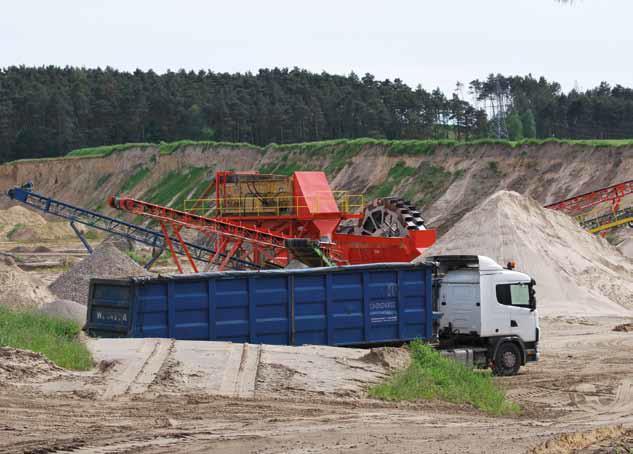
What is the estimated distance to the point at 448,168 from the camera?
66000mm

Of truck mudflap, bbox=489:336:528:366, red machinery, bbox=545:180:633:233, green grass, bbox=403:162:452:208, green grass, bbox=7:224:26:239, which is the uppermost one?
green grass, bbox=403:162:452:208

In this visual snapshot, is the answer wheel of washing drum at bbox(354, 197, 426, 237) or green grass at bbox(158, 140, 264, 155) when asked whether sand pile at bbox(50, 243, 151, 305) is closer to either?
wheel of washing drum at bbox(354, 197, 426, 237)

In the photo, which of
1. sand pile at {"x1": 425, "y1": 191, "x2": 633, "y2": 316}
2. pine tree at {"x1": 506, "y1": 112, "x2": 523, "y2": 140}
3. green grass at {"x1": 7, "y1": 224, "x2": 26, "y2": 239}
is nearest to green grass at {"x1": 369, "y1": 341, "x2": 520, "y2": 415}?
sand pile at {"x1": 425, "y1": 191, "x2": 633, "y2": 316}

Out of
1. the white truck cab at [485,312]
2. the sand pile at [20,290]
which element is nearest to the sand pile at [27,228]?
the sand pile at [20,290]

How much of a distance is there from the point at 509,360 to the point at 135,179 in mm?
77337

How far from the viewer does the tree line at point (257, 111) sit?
98.6 metres

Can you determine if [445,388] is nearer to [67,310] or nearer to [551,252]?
[67,310]

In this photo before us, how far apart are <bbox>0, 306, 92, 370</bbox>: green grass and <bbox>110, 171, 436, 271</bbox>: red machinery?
58.4 ft

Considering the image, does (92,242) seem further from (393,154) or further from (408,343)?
(408,343)

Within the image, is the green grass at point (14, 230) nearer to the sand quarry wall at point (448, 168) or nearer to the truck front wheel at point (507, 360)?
the sand quarry wall at point (448, 168)

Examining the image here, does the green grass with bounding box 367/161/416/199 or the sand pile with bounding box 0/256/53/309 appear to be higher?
the green grass with bounding box 367/161/416/199

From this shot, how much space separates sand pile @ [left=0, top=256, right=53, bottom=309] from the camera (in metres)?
25.5

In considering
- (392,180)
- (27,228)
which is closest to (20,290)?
(392,180)

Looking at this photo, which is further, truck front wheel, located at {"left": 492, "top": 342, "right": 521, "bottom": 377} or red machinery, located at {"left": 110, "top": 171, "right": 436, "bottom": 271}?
red machinery, located at {"left": 110, "top": 171, "right": 436, "bottom": 271}
